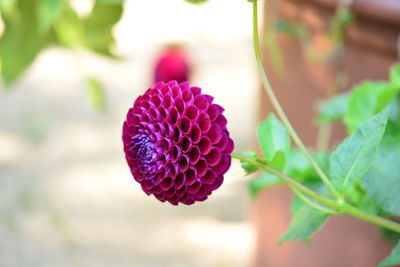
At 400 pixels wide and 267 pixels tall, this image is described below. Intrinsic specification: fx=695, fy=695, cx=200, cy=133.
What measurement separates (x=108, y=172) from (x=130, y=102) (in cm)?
41

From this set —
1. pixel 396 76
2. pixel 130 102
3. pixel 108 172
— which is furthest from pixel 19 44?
pixel 130 102

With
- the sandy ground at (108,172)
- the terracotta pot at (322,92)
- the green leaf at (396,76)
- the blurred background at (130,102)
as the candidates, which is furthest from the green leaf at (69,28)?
the green leaf at (396,76)

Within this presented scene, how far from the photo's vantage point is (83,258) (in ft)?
5.26

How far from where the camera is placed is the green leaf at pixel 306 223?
524mm

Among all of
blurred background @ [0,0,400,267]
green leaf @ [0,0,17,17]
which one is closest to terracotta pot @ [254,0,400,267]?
blurred background @ [0,0,400,267]

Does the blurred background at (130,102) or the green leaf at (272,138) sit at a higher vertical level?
the green leaf at (272,138)

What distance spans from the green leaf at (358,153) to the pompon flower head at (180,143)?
11cm

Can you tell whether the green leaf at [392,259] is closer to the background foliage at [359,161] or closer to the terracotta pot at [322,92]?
the background foliage at [359,161]

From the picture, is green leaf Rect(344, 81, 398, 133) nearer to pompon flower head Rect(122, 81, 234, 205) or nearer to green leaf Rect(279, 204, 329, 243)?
green leaf Rect(279, 204, 329, 243)

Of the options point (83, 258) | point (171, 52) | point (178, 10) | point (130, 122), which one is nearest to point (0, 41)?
point (130, 122)

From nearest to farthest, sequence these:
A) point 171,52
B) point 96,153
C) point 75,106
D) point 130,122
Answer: point 130,122
point 171,52
point 96,153
point 75,106

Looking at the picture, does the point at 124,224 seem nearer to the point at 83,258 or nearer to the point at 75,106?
the point at 83,258

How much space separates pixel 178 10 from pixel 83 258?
164 cm

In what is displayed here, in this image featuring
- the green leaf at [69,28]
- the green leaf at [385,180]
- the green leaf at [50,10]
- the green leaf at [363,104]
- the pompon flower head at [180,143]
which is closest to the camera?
the pompon flower head at [180,143]
